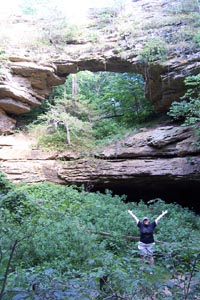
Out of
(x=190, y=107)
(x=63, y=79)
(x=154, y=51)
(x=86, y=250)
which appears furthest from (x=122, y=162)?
(x=86, y=250)

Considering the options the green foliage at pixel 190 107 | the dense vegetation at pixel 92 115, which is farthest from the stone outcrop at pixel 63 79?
the green foliage at pixel 190 107

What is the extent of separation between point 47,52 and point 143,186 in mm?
8471

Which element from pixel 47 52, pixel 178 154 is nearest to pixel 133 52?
pixel 47 52

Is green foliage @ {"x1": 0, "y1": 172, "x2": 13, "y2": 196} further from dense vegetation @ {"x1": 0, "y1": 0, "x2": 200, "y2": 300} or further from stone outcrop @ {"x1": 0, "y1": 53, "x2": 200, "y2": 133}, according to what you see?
stone outcrop @ {"x1": 0, "y1": 53, "x2": 200, "y2": 133}

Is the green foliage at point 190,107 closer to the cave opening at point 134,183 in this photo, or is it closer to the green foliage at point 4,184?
the cave opening at point 134,183

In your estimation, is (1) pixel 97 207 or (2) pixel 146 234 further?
(1) pixel 97 207

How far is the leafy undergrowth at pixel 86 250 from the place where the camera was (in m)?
2.93

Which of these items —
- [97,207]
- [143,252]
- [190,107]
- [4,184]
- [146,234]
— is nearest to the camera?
[143,252]

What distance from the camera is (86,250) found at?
6.45 metres

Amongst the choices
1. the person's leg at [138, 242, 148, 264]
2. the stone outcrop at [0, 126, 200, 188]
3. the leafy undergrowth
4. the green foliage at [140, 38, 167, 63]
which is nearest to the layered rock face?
the stone outcrop at [0, 126, 200, 188]

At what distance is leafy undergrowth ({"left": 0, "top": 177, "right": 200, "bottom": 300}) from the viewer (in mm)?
2934

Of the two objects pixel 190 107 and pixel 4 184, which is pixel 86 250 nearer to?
pixel 4 184

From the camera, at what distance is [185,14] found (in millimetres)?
14820

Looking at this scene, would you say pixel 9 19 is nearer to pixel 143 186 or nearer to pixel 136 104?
pixel 136 104
